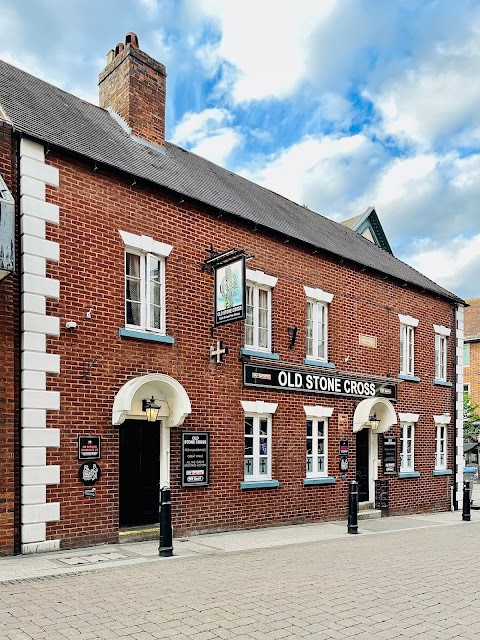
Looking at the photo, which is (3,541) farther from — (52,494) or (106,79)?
(106,79)

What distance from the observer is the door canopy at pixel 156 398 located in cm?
1083

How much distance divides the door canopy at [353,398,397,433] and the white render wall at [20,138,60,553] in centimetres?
859

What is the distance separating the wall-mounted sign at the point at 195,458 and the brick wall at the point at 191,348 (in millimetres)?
150

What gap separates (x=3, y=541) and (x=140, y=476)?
332 cm

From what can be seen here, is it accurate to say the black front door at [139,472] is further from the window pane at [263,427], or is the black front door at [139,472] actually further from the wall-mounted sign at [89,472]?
the window pane at [263,427]

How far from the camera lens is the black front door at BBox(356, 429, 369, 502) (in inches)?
679

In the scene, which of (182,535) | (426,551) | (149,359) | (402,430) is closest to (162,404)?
(149,359)

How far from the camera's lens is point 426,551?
1130cm

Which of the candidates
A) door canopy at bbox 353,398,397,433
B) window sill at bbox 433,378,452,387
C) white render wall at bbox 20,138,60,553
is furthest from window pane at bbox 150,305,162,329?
window sill at bbox 433,378,452,387

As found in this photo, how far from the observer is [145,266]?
11.9 meters

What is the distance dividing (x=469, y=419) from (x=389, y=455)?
23919 mm

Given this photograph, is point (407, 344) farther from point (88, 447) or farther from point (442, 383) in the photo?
point (88, 447)

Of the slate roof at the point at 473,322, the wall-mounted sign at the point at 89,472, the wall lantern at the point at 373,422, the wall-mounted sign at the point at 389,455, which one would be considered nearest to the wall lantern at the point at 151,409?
the wall-mounted sign at the point at 89,472

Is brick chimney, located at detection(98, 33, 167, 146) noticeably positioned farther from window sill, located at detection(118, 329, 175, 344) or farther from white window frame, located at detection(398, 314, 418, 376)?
white window frame, located at detection(398, 314, 418, 376)
